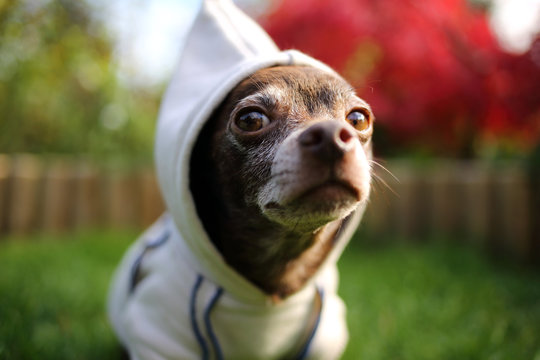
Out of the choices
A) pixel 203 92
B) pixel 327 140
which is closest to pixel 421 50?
pixel 203 92

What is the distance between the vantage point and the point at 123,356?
2070 mm

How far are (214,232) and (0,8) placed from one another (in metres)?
2.35

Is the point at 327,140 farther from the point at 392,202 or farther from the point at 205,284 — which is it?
the point at 392,202

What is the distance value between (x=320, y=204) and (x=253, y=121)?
1.42ft

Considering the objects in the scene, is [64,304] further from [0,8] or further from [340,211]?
[340,211]

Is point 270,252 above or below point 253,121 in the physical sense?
below

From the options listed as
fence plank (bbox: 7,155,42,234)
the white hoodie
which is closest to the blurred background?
fence plank (bbox: 7,155,42,234)

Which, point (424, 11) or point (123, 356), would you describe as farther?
point (424, 11)

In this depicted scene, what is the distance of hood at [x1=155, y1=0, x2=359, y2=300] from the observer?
62.9 inches

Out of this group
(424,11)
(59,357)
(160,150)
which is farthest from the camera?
(424,11)

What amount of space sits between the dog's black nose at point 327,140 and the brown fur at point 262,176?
0.14m

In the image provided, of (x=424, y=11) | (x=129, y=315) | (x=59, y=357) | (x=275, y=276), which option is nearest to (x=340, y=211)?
(x=275, y=276)

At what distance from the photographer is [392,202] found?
477cm

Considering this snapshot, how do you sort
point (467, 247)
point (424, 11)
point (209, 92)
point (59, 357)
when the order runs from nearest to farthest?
point (209, 92) → point (59, 357) → point (467, 247) → point (424, 11)
